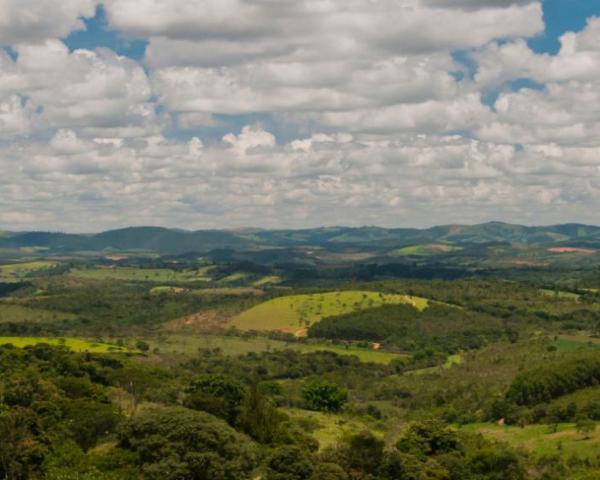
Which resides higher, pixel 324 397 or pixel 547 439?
pixel 547 439

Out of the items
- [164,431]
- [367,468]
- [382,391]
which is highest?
[164,431]

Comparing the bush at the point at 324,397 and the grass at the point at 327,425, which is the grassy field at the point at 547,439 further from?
the bush at the point at 324,397

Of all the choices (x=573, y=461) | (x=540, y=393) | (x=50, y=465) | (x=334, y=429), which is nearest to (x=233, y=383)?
(x=334, y=429)

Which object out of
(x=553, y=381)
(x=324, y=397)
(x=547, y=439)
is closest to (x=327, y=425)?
(x=324, y=397)

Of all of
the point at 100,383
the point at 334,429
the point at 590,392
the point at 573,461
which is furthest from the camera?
the point at 590,392

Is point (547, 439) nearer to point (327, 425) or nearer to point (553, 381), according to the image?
point (553, 381)

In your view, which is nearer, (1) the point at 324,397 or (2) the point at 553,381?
(2) the point at 553,381

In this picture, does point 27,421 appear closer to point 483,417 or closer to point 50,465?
point 50,465

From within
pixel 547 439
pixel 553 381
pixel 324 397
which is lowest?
pixel 324 397

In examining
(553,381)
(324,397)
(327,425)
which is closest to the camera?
(327,425)
